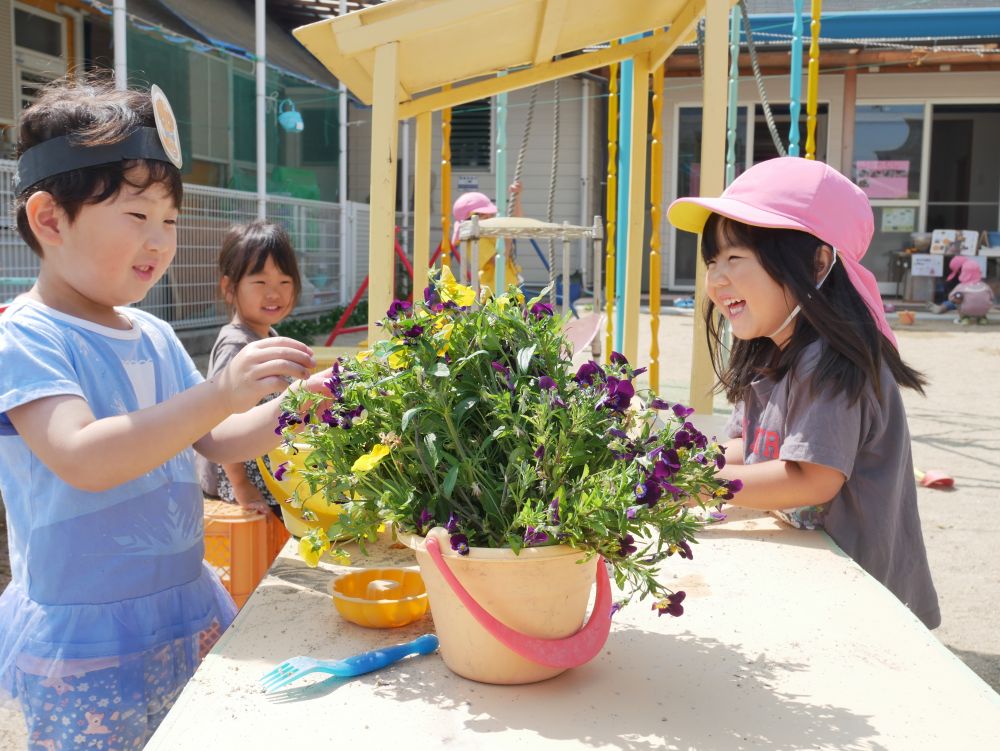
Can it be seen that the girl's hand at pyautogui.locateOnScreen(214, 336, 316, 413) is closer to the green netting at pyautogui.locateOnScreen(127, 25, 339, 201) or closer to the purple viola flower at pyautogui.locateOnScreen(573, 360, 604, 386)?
the purple viola flower at pyautogui.locateOnScreen(573, 360, 604, 386)

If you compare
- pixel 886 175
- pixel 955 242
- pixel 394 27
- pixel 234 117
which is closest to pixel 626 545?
pixel 394 27

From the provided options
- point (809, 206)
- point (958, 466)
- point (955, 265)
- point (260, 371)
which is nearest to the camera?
point (260, 371)

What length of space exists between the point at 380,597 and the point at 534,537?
0.44 metres

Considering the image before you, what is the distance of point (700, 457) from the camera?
105 cm

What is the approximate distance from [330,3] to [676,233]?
581cm

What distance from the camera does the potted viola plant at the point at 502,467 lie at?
989 millimetres

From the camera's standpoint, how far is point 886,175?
14047 mm

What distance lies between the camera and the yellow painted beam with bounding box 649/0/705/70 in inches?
102

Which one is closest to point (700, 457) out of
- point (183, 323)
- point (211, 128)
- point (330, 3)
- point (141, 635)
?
point (141, 635)

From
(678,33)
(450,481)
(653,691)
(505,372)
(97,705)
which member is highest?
(678,33)

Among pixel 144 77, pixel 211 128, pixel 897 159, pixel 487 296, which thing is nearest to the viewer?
pixel 487 296

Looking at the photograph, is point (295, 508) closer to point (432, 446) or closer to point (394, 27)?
point (432, 446)

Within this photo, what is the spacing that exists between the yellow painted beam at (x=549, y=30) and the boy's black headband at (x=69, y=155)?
41.7 inches

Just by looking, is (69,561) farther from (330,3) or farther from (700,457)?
(330,3)
